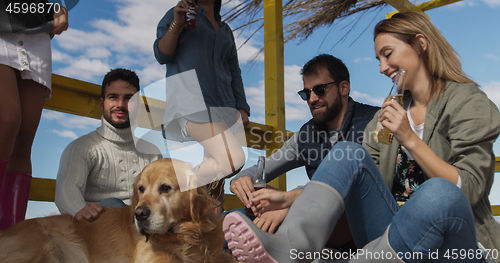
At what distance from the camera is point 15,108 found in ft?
5.61

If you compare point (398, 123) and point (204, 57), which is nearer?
point (398, 123)

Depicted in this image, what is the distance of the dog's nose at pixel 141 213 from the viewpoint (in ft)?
5.57

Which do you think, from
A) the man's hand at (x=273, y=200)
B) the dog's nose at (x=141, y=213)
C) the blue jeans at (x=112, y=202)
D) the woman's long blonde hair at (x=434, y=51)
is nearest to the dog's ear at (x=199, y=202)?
the dog's nose at (x=141, y=213)

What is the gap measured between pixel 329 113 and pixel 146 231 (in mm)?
1427

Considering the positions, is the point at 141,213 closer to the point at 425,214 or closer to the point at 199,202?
the point at 199,202

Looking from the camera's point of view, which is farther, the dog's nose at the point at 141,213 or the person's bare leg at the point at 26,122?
the person's bare leg at the point at 26,122

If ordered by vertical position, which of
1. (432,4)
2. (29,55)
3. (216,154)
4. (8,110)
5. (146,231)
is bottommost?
(146,231)

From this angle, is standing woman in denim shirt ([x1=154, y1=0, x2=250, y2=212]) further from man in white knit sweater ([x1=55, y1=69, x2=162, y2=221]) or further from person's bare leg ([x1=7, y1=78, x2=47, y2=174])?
person's bare leg ([x1=7, y1=78, x2=47, y2=174])

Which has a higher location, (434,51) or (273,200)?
(434,51)

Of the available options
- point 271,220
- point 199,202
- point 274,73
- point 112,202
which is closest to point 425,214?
point 271,220

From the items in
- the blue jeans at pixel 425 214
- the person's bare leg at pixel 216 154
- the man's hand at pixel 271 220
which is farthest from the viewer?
the person's bare leg at pixel 216 154

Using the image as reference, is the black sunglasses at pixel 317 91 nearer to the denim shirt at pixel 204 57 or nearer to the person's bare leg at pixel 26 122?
the denim shirt at pixel 204 57

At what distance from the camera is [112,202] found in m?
2.17

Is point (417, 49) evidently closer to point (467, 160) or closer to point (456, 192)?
point (467, 160)
